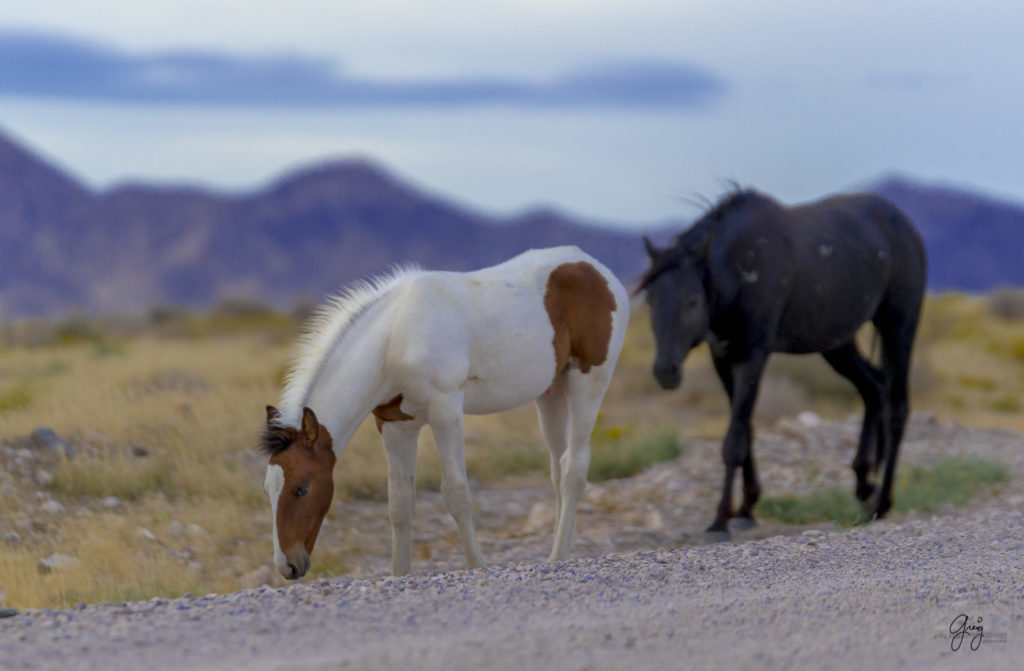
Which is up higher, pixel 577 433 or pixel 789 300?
pixel 789 300

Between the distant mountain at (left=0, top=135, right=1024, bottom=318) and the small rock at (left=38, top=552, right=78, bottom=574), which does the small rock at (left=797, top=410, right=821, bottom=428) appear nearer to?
the small rock at (left=38, top=552, right=78, bottom=574)

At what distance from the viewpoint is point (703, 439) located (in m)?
12.9

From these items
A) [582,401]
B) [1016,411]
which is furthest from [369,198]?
[582,401]

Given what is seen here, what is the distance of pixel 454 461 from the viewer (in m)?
6.55

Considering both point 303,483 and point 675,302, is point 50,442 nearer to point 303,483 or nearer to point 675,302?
point 303,483

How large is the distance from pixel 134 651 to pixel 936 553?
4460 mm

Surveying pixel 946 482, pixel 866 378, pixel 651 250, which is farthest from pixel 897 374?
pixel 651 250

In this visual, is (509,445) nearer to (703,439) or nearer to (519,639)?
(703,439)

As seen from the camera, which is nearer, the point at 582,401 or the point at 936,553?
the point at 936,553

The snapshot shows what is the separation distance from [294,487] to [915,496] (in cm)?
604

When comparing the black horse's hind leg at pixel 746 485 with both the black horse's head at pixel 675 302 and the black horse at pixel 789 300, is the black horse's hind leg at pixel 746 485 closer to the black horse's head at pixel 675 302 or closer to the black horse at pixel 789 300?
the black horse at pixel 789 300

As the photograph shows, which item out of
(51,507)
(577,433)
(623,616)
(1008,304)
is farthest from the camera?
(1008,304)

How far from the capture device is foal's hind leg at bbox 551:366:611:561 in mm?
7285

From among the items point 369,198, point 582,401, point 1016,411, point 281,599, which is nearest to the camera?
point 281,599
